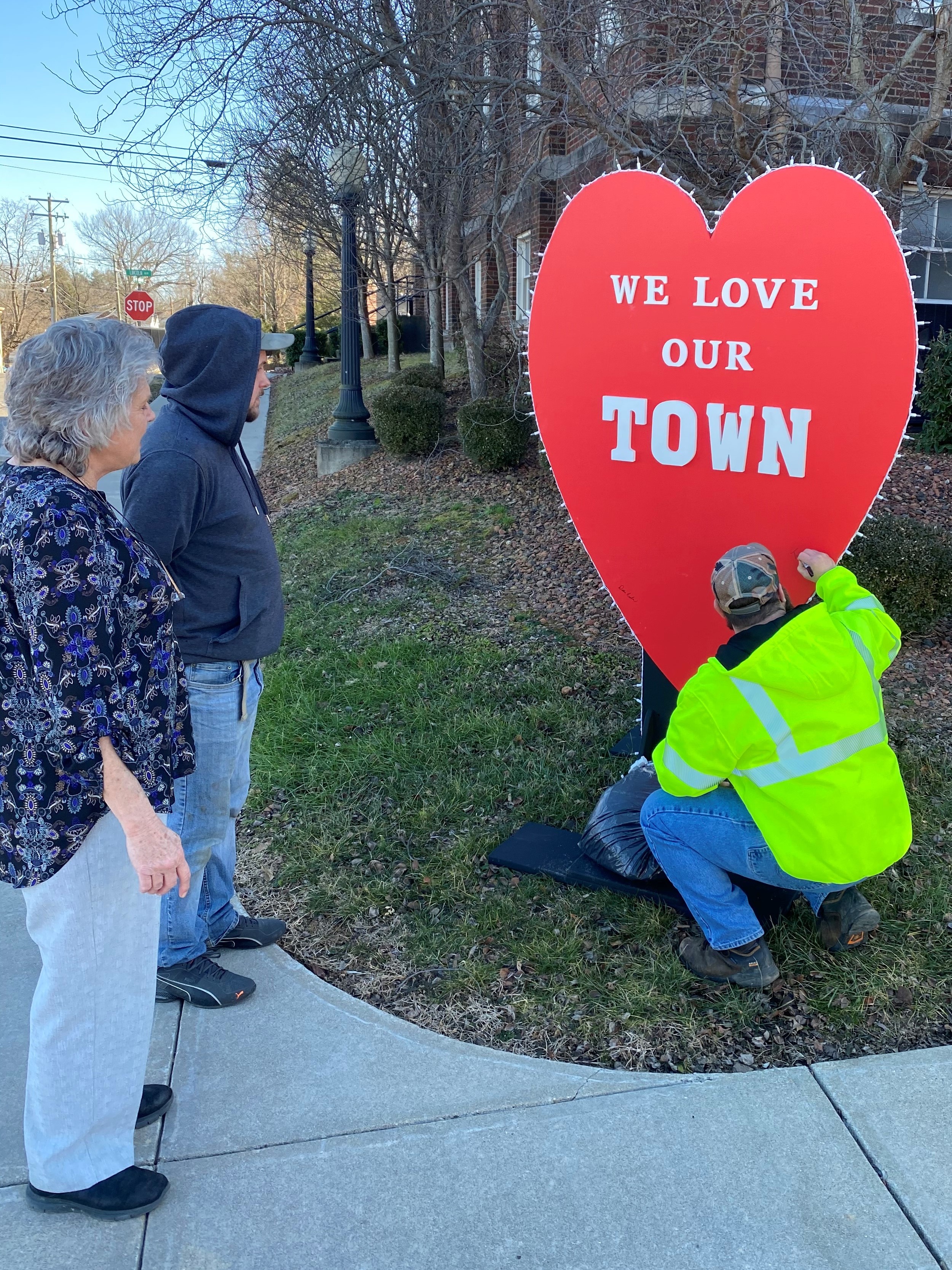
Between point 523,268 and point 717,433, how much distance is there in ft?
37.0

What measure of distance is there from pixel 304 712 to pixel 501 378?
262 inches

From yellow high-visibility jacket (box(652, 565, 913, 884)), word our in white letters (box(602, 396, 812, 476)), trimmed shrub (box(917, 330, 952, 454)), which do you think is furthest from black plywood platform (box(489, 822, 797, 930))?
trimmed shrub (box(917, 330, 952, 454))

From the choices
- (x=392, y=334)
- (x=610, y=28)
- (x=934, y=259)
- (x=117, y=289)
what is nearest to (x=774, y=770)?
(x=610, y=28)

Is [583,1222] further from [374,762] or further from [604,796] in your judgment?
[374,762]

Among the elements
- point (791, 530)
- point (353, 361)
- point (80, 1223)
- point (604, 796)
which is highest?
point (353, 361)

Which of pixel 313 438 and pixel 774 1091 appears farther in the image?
pixel 313 438

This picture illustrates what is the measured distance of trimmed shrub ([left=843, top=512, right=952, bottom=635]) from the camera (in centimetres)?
498

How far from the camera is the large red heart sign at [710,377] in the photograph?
300 centimetres

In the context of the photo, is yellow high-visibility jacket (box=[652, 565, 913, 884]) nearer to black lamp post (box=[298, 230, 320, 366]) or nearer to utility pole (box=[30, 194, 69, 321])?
black lamp post (box=[298, 230, 320, 366])

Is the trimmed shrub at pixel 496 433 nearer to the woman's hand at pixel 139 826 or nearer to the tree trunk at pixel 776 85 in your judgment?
the tree trunk at pixel 776 85

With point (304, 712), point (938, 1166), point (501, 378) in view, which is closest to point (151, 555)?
point (938, 1166)

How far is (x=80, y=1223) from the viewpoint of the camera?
7.24ft

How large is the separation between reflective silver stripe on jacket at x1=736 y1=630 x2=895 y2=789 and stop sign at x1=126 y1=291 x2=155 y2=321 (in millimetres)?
32663

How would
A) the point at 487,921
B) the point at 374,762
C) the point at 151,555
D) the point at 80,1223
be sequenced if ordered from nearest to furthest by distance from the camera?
1. the point at 151,555
2. the point at 80,1223
3. the point at 487,921
4. the point at 374,762
